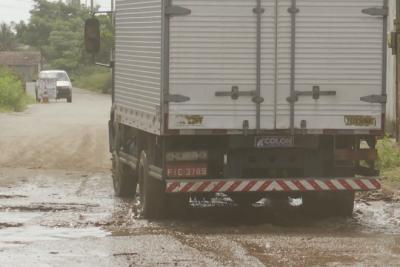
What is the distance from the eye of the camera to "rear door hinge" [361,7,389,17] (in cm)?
1366

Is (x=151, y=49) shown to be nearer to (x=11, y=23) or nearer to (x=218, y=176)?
(x=218, y=176)

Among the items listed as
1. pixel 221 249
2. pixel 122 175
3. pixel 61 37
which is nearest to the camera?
pixel 221 249

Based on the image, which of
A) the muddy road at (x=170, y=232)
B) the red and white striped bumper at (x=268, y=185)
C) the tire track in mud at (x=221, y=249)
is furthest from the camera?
the red and white striped bumper at (x=268, y=185)

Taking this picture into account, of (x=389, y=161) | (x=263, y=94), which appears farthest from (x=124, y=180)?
(x=389, y=161)

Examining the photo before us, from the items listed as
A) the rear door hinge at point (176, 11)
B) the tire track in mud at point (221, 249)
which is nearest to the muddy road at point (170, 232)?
the tire track in mud at point (221, 249)

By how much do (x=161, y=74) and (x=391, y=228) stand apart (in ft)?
9.87

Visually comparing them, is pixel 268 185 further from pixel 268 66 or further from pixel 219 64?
pixel 219 64

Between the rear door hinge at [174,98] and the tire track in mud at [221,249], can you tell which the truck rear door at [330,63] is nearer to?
the rear door hinge at [174,98]

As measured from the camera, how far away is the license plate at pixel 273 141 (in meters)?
13.8

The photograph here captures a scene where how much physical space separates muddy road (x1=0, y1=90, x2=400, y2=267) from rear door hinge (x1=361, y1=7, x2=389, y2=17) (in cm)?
234

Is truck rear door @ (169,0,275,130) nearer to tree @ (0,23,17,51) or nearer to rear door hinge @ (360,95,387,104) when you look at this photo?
rear door hinge @ (360,95,387,104)

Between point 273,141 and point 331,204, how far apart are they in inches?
60.9

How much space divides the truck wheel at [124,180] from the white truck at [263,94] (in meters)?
3.30

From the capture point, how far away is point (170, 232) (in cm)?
1304
